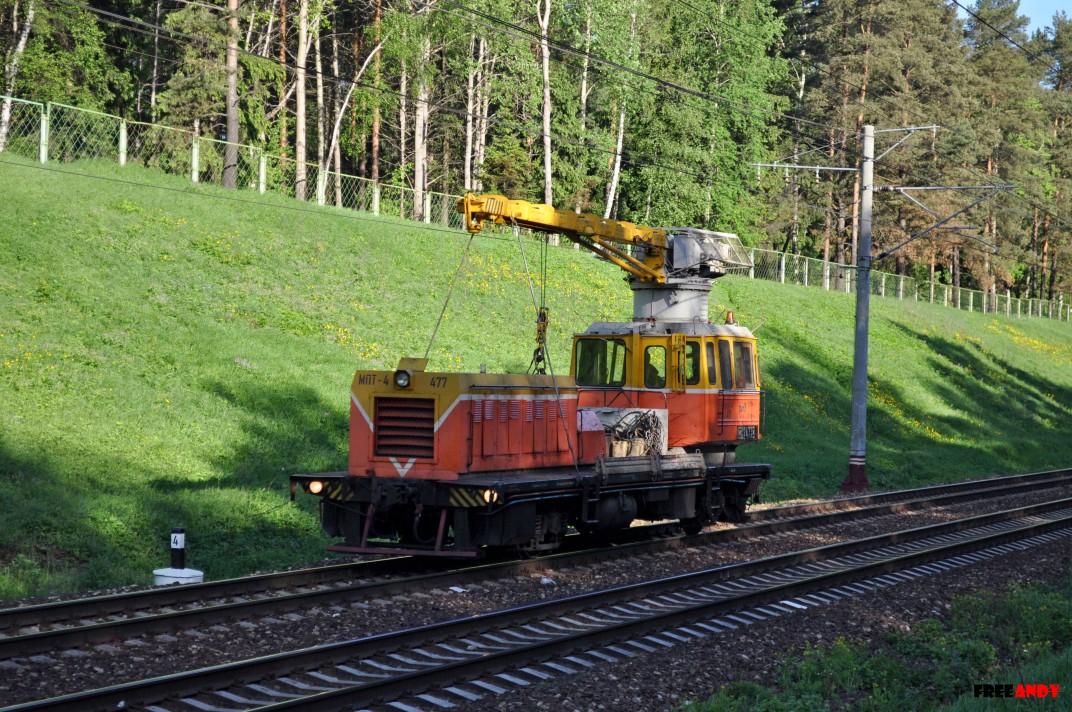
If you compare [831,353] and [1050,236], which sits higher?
[1050,236]

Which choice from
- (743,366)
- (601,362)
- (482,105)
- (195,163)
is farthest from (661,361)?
(482,105)

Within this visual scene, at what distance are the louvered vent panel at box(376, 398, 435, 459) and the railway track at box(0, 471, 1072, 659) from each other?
1.39 m

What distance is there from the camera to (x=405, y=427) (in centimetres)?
1242

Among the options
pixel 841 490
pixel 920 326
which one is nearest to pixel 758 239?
pixel 920 326

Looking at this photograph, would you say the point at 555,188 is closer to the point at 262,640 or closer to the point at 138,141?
the point at 138,141

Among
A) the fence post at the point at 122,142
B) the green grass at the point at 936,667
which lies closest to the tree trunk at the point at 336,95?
the fence post at the point at 122,142

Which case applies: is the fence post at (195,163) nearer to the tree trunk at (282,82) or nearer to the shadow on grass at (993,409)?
the tree trunk at (282,82)

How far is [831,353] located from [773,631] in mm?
30052

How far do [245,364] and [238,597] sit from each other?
11100 mm

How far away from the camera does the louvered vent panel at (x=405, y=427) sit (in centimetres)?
1230

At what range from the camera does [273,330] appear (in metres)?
23.9

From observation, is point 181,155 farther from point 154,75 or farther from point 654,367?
point 654,367

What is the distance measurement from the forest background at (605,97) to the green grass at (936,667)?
26.7m

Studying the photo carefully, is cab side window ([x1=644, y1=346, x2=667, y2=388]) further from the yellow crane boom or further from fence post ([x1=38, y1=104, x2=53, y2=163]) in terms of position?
fence post ([x1=38, y1=104, x2=53, y2=163])
